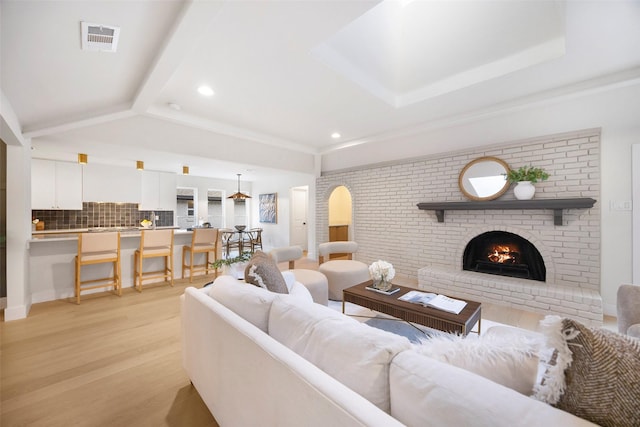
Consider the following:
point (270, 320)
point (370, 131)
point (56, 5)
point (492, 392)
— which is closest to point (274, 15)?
point (56, 5)

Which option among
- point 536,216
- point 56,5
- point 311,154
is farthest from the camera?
point 311,154

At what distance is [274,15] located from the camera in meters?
1.81

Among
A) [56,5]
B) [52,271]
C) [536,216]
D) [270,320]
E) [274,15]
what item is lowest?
[52,271]

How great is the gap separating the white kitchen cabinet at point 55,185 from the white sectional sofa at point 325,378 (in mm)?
6035

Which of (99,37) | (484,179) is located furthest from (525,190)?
(99,37)

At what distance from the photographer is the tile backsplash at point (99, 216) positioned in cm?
552

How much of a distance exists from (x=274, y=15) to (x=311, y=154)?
396 centimetres

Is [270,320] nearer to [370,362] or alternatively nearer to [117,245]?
[370,362]

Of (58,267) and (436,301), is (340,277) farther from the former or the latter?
(58,267)

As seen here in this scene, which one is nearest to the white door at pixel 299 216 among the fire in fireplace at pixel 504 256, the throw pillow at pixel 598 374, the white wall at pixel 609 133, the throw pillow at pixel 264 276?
the fire in fireplace at pixel 504 256

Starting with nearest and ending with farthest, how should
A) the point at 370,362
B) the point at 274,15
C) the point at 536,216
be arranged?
1. the point at 370,362
2. the point at 274,15
3. the point at 536,216

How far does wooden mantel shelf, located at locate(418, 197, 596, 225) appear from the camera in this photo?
287cm

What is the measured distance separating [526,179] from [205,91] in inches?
161

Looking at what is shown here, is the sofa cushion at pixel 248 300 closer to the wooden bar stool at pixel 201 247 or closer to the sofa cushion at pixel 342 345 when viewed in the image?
the sofa cushion at pixel 342 345
